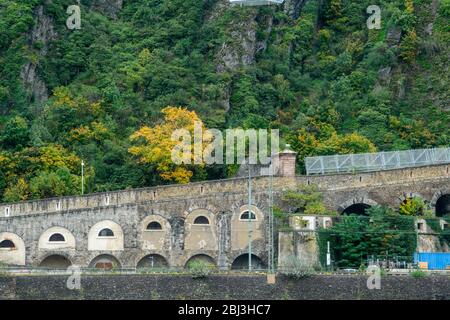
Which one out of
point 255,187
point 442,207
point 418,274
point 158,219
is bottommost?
point 418,274

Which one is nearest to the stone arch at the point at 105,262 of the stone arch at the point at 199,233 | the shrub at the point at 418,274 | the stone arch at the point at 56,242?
the stone arch at the point at 56,242

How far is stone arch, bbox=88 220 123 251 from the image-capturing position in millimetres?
103438

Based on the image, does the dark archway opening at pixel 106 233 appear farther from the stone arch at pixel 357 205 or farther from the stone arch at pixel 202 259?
the stone arch at pixel 357 205

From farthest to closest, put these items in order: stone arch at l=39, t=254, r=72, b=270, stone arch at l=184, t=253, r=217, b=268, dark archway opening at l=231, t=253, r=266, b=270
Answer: stone arch at l=184, t=253, r=217, b=268, dark archway opening at l=231, t=253, r=266, b=270, stone arch at l=39, t=254, r=72, b=270

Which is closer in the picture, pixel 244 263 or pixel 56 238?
pixel 56 238

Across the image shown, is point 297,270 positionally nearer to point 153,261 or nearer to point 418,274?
point 418,274

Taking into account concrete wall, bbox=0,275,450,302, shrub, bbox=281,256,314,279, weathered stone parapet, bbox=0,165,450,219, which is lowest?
concrete wall, bbox=0,275,450,302

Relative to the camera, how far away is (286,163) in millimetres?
105875

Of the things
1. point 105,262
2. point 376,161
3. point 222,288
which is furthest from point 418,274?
point 105,262

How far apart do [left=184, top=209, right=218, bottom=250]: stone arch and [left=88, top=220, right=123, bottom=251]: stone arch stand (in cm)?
390

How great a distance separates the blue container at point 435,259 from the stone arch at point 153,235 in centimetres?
1455

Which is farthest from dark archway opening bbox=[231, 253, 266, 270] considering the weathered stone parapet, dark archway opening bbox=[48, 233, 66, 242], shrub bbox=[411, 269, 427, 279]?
shrub bbox=[411, 269, 427, 279]

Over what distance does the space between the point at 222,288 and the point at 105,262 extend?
11274mm

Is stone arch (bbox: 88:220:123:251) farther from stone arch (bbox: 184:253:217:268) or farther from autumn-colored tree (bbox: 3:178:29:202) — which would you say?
autumn-colored tree (bbox: 3:178:29:202)
